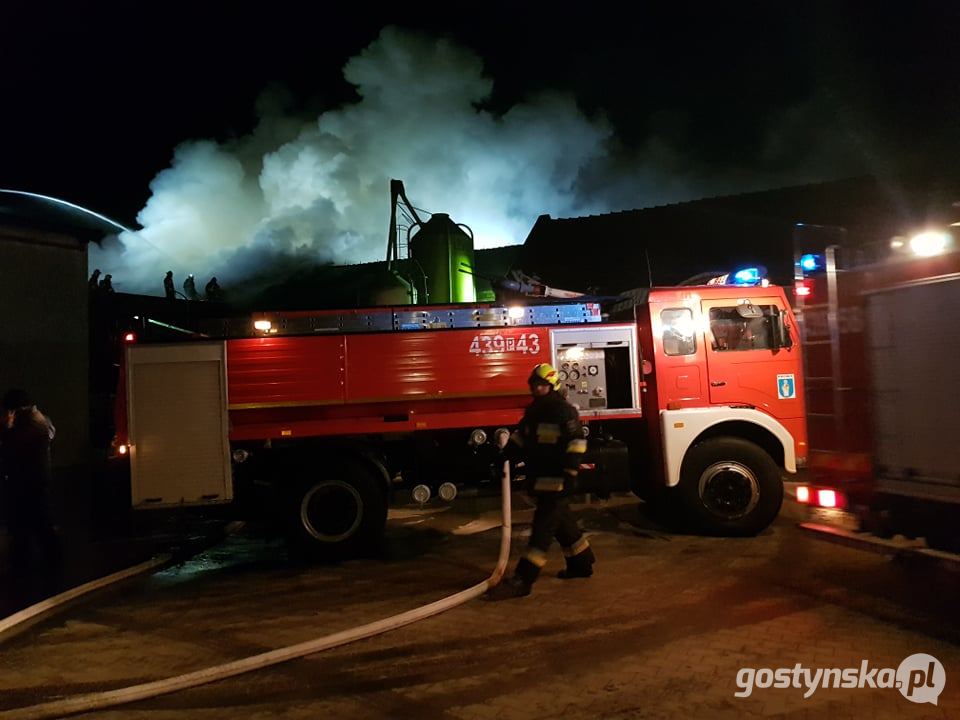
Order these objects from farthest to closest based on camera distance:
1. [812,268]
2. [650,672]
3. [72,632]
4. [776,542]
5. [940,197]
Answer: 1. [940,197]
2. [776,542]
3. [812,268]
4. [72,632]
5. [650,672]

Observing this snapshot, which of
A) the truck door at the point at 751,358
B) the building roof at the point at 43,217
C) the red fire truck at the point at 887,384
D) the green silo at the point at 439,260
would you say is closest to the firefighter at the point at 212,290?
the green silo at the point at 439,260

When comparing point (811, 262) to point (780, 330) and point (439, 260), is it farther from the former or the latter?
point (439, 260)

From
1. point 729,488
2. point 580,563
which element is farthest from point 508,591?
point 729,488

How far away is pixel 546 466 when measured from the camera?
5418 mm

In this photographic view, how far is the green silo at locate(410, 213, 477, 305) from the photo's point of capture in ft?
57.3

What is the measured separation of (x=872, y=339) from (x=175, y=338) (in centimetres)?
610

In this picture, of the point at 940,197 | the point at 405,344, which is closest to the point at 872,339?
the point at 405,344

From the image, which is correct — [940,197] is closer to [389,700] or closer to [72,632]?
[389,700]

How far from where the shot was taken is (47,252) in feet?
33.5

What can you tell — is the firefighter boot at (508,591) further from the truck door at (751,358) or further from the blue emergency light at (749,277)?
the blue emergency light at (749,277)

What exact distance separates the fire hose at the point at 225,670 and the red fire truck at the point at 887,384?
2.99 metres

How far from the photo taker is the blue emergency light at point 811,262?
17.5 ft

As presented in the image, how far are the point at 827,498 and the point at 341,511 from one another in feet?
14.2

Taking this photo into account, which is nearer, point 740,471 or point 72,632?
point 72,632
